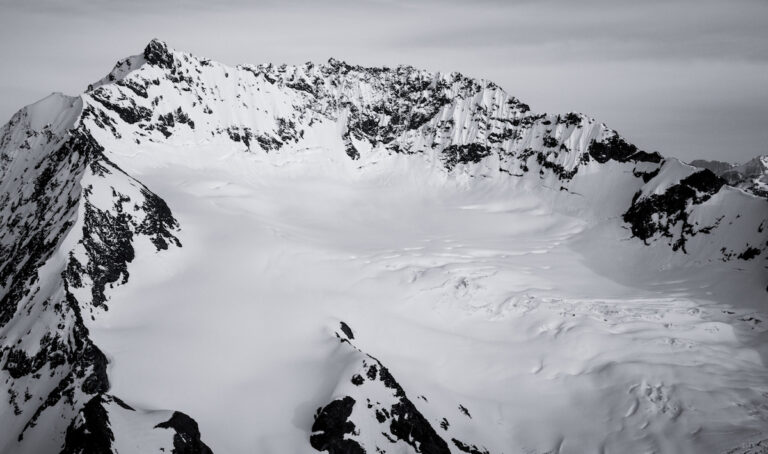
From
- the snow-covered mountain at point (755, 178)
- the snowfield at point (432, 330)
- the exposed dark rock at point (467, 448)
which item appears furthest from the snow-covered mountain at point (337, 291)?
Answer: the snow-covered mountain at point (755, 178)

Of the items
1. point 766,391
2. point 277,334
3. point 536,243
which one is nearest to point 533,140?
point 536,243

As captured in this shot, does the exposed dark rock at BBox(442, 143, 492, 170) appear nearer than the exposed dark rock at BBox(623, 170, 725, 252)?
No

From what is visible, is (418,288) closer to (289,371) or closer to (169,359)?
(289,371)

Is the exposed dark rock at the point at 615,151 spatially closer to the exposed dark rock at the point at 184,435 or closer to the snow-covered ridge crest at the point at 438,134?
the snow-covered ridge crest at the point at 438,134

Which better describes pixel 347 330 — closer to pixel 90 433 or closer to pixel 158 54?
pixel 90 433

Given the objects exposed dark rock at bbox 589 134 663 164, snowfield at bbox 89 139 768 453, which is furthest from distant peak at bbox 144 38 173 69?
exposed dark rock at bbox 589 134 663 164

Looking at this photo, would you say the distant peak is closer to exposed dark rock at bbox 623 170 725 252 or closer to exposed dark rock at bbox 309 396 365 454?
exposed dark rock at bbox 309 396 365 454
